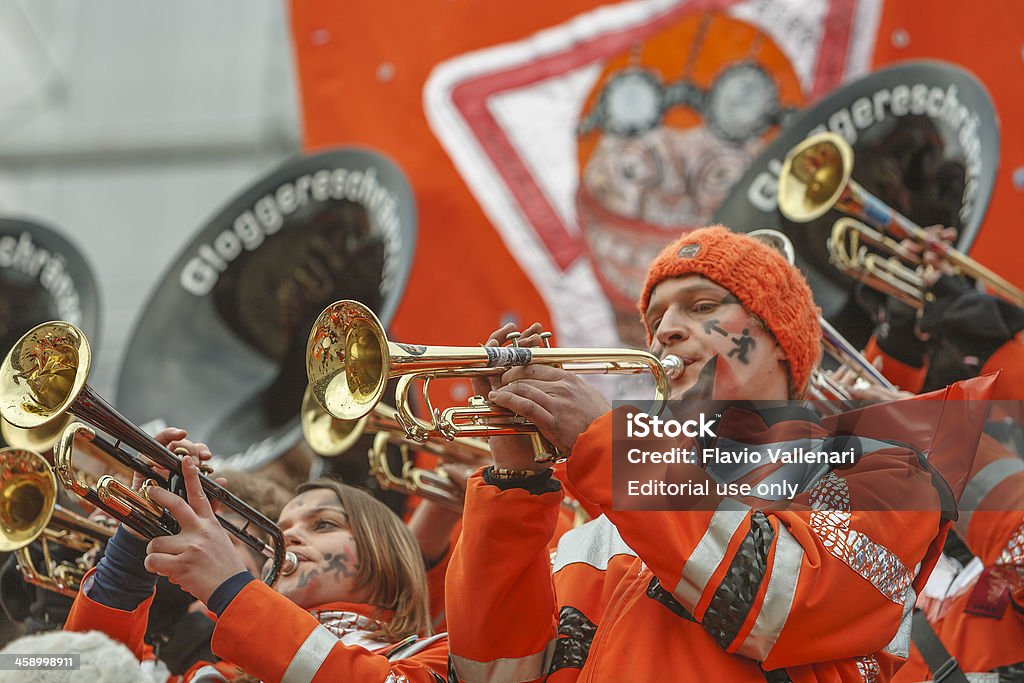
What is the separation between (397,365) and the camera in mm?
2324

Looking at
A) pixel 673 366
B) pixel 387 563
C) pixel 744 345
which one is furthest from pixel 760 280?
pixel 387 563

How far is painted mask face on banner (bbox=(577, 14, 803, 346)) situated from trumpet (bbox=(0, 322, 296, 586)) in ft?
11.2

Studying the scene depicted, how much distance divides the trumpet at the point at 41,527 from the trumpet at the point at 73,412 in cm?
48

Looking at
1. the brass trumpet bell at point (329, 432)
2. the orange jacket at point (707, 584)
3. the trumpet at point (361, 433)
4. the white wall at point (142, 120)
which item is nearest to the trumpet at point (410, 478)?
the trumpet at point (361, 433)

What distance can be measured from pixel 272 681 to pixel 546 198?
165 inches

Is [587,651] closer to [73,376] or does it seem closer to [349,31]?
[73,376]

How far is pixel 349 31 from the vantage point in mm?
6688

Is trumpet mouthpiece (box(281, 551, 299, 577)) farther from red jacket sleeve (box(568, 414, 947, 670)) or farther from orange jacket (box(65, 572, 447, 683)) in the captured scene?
red jacket sleeve (box(568, 414, 947, 670))

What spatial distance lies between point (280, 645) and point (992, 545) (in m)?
1.60

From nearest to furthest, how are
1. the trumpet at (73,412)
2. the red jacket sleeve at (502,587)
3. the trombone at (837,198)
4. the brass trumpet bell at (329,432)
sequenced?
the red jacket sleeve at (502,587) → the trumpet at (73,412) → the brass trumpet bell at (329,432) → the trombone at (837,198)

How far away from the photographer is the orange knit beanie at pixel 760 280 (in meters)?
2.61

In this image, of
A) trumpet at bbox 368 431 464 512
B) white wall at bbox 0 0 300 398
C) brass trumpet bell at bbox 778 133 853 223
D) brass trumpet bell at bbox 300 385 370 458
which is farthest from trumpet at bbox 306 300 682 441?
white wall at bbox 0 0 300 398

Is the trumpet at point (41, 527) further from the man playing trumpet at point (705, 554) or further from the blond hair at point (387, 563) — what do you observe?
the man playing trumpet at point (705, 554)

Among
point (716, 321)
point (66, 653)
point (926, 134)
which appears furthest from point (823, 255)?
point (66, 653)
